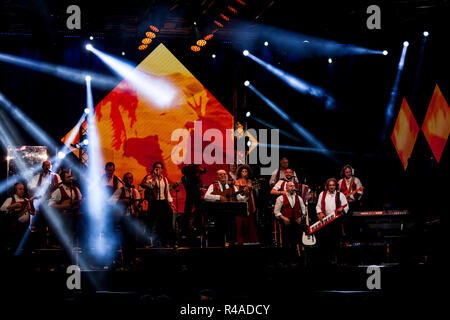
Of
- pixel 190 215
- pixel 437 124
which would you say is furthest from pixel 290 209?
pixel 437 124

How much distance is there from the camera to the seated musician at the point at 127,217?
8781 mm

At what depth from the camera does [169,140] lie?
12.8m

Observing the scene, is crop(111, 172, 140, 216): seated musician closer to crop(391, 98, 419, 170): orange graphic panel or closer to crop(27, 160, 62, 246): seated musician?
crop(27, 160, 62, 246): seated musician

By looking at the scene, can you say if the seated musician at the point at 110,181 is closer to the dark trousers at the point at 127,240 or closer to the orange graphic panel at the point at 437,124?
the dark trousers at the point at 127,240

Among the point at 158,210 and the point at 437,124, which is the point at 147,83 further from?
the point at 437,124

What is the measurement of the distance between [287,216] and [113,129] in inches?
210

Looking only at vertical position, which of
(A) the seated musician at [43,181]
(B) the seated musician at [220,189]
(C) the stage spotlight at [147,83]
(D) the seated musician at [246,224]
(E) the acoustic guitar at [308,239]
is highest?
(C) the stage spotlight at [147,83]

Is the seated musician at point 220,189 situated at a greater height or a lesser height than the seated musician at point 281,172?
lesser

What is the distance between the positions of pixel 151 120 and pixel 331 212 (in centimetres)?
542

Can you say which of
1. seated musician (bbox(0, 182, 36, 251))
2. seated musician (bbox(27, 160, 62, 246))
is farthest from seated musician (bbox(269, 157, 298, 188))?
seated musician (bbox(0, 182, 36, 251))

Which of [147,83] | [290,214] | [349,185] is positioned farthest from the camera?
[147,83]

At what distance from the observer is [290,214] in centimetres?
973

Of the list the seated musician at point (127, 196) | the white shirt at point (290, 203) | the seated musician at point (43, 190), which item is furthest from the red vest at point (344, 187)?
the seated musician at point (43, 190)

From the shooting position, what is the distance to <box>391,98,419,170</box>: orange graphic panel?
1223cm
